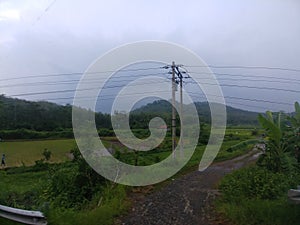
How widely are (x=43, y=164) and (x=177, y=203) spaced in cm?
1843

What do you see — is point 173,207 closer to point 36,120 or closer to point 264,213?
point 264,213

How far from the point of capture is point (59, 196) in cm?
713

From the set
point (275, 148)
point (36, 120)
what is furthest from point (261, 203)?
point (36, 120)

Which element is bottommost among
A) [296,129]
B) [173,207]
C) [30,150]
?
[173,207]

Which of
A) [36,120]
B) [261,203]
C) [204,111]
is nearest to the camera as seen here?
[261,203]

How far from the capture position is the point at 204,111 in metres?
9.32

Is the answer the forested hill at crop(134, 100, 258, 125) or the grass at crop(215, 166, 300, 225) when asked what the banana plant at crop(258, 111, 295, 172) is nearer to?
the forested hill at crop(134, 100, 258, 125)

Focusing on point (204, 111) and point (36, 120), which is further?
point (36, 120)

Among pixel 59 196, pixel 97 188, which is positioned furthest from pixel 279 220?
pixel 59 196

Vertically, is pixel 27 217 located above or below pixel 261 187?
above

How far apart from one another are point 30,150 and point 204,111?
2345 centimetres

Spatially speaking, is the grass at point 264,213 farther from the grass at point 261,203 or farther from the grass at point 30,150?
the grass at point 30,150

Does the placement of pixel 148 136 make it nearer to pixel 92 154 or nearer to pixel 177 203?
pixel 92 154

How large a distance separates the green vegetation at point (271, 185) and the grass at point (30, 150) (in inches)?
608
